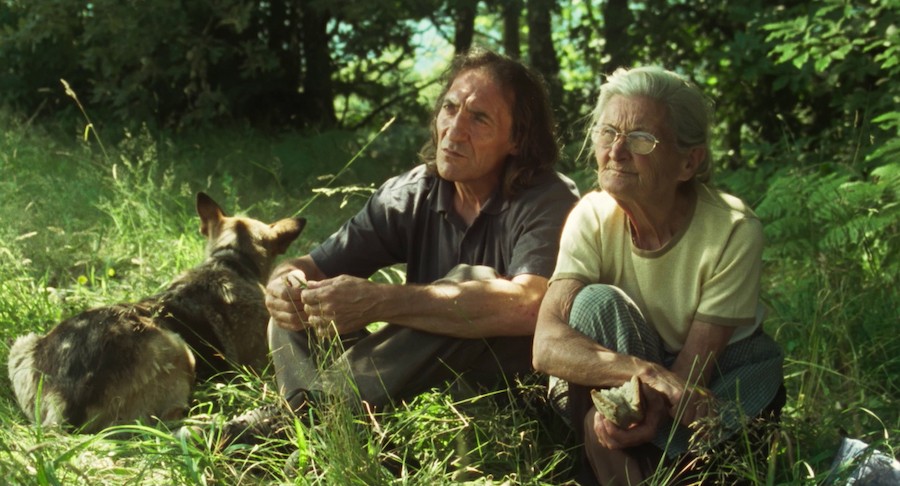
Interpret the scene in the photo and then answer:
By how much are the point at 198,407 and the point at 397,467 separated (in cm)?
114

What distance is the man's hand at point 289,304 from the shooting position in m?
4.34

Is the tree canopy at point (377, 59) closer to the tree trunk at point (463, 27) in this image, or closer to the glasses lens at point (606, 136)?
the tree trunk at point (463, 27)

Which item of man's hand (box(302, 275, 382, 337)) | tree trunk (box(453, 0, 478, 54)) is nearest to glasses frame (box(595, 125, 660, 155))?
man's hand (box(302, 275, 382, 337))

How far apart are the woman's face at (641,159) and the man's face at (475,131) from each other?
3.27 ft

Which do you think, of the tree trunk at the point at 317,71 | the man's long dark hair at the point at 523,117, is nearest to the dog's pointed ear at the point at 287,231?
the man's long dark hair at the point at 523,117

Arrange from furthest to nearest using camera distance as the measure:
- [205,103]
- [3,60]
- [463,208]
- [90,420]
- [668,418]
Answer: [3,60]
[205,103]
[463,208]
[90,420]
[668,418]

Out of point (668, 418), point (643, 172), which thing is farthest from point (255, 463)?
point (643, 172)

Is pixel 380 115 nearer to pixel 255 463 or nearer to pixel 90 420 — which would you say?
pixel 90 420

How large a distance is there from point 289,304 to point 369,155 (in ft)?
18.2

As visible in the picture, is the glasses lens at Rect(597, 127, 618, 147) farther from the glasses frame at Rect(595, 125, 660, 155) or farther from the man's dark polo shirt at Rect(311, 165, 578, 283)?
the man's dark polo shirt at Rect(311, 165, 578, 283)

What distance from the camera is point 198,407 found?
4758 mm

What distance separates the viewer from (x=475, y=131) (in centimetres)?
470

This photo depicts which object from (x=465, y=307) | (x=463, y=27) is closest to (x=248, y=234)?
(x=465, y=307)

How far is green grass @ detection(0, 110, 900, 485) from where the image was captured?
3.66 metres
